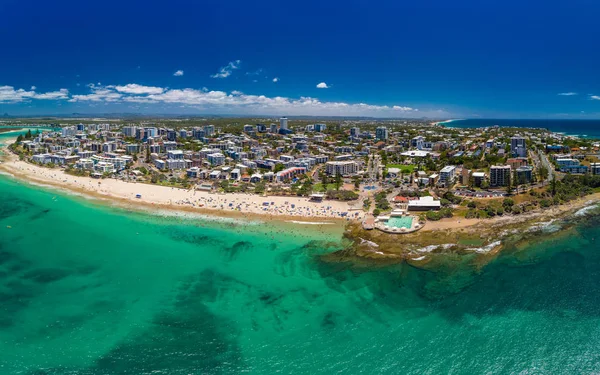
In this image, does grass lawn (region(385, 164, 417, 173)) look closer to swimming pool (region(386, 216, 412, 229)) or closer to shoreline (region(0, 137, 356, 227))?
shoreline (region(0, 137, 356, 227))

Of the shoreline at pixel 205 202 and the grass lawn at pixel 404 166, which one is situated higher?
the grass lawn at pixel 404 166

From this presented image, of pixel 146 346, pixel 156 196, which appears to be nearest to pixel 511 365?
pixel 146 346

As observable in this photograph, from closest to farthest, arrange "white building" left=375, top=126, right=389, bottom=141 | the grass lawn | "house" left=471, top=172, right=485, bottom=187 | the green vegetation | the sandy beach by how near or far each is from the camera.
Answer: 1. the sandy beach
2. the green vegetation
3. "house" left=471, top=172, right=485, bottom=187
4. the grass lawn
5. "white building" left=375, top=126, right=389, bottom=141

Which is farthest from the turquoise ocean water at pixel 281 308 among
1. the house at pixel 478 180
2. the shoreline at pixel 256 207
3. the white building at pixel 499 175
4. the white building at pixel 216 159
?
the white building at pixel 216 159

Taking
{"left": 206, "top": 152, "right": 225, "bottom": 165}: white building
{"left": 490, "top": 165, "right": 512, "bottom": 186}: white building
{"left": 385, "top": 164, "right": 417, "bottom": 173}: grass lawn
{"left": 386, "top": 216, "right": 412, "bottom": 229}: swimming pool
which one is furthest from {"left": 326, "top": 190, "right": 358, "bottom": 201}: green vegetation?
{"left": 206, "top": 152, "right": 225, "bottom": 165}: white building

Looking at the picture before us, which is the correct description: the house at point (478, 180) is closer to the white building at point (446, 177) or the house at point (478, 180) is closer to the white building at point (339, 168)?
the white building at point (446, 177)

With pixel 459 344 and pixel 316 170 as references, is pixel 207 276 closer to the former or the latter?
pixel 459 344
